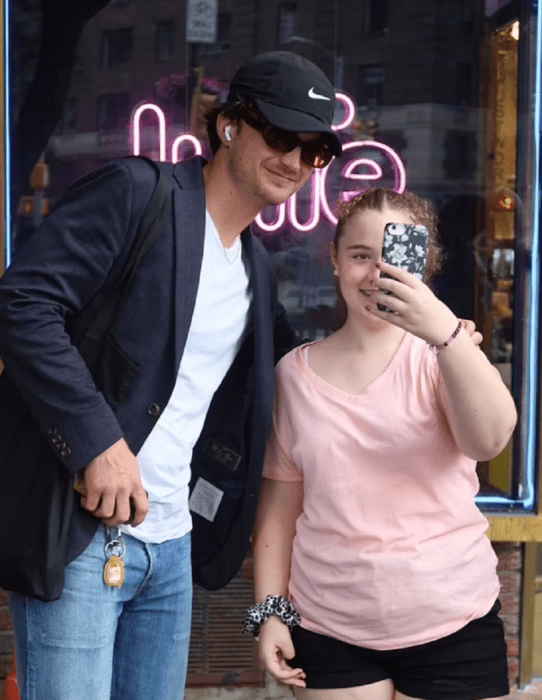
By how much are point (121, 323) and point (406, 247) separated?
2.00ft

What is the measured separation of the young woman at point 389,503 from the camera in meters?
1.81

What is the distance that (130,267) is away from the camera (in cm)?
186

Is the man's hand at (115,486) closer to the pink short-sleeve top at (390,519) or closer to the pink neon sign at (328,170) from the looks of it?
the pink short-sleeve top at (390,519)

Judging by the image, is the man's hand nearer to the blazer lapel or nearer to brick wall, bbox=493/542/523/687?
the blazer lapel

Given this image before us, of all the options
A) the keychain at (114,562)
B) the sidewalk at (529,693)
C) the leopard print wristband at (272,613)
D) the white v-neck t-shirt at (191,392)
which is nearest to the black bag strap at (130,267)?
the white v-neck t-shirt at (191,392)

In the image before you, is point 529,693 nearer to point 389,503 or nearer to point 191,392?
point 389,503

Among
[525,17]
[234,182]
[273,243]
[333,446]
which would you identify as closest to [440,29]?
[525,17]

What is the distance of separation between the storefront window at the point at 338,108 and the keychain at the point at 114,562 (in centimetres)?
229

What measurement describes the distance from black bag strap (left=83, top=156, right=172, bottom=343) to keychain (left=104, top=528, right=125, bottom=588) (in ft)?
1.40

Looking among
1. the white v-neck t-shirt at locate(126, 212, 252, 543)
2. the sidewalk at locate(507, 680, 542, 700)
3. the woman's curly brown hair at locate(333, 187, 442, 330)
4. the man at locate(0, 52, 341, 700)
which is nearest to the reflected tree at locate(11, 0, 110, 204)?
the man at locate(0, 52, 341, 700)

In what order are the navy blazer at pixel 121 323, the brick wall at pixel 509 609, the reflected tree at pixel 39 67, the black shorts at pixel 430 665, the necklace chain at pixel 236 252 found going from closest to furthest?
the navy blazer at pixel 121 323
the black shorts at pixel 430 665
the necklace chain at pixel 236 252
the brick wall at pixel 509 609
the reflected tree at pixel 39 67

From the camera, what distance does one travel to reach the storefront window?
3898mm

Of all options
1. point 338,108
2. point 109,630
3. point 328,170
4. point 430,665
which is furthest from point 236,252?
point 338,108

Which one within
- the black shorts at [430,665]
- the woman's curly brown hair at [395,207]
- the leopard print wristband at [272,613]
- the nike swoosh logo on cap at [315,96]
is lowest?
the black shorts at [430,665]
